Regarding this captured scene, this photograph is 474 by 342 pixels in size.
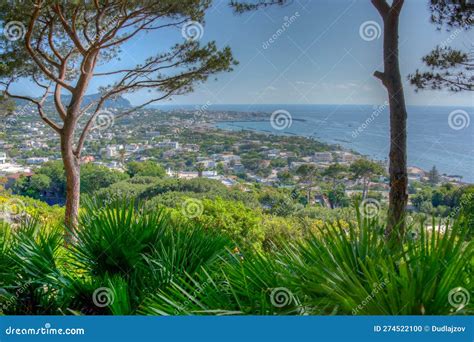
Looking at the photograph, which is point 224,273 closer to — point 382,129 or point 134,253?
point 134,253

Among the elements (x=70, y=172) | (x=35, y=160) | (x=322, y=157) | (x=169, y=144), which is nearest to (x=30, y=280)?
(x=70, y=172)

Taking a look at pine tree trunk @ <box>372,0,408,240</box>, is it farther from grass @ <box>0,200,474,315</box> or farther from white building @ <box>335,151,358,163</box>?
white building @ <box>335,151,358,163</box>

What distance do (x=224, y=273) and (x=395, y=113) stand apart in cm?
185

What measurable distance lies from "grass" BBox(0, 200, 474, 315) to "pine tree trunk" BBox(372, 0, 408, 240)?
1039 millimetres

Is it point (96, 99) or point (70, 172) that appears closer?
point (70, 172)

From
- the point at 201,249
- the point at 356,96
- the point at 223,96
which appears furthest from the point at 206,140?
the point at 201,249

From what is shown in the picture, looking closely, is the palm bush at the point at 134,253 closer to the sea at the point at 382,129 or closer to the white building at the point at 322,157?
the sea at the point at 382,129

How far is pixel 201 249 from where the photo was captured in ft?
6.65

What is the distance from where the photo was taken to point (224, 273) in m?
1.55

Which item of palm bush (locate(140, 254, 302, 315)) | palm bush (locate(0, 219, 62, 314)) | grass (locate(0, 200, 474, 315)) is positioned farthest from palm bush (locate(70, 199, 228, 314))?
palm bush (locate(140, 254, 302, 315))

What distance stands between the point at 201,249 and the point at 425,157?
3.10 m

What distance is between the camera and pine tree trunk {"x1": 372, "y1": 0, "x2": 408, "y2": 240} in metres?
2.86
